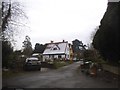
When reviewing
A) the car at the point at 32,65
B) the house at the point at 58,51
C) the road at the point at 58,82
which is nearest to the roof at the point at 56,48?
the house at the point at 58,51

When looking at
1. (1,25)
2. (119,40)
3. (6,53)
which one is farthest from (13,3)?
(119,40)

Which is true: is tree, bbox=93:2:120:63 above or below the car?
above

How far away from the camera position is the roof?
270ft

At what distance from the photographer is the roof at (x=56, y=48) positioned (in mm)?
82312

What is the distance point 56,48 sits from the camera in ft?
278

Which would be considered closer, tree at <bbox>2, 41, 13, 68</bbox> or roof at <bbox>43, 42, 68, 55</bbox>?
tree at <bbox>2, 41, 13, 68</bbox>

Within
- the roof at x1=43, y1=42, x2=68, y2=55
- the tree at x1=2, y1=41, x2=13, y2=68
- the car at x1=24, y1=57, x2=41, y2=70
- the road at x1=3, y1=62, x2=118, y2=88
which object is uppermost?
the roof at x1=43, y1=42, x2=68, y2=55

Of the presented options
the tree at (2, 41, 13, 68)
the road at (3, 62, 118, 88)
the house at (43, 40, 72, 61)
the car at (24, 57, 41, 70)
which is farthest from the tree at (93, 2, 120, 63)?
the house at (43, 40, 72, 61)

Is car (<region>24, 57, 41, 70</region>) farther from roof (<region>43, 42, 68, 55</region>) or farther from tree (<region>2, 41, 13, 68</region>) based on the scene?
roof (<region>43, 42, 68, 55</region>)

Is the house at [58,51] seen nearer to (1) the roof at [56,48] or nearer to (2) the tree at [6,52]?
(1) the roof at [56,48]

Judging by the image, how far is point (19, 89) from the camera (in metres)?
13.2

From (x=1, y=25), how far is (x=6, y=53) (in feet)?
8.69

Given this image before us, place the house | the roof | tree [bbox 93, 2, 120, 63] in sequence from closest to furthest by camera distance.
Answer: tree [bbox 93, 2, 120, 63]
the house
the roof

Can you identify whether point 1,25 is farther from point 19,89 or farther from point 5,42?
point 19,89
